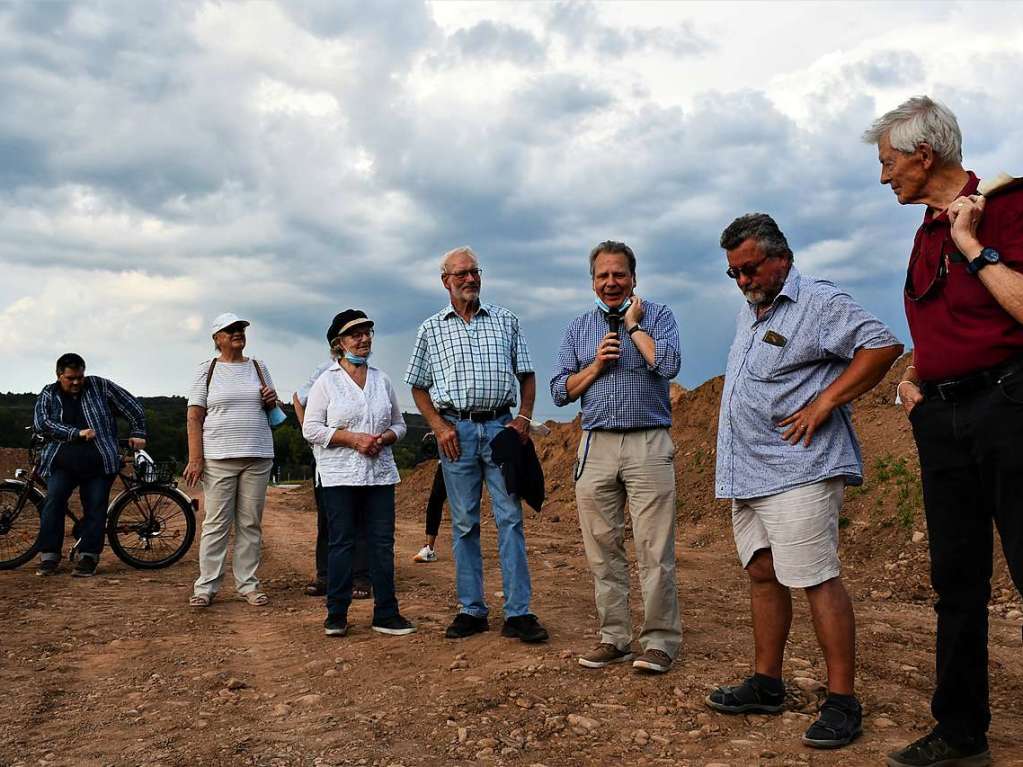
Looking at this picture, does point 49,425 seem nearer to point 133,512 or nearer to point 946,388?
point 133,512

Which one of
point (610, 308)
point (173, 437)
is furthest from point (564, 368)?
point (173, 437)

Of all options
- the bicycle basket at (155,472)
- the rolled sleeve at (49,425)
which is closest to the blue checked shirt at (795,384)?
the rolled sleeve at (49,425)

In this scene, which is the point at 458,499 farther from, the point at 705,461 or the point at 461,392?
the point at 705,461

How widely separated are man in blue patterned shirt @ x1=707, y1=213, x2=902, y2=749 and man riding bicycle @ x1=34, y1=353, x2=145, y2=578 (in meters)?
7.11

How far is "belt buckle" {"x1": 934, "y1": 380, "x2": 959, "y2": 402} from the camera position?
10.3 ft

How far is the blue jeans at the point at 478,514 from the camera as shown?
5.42m

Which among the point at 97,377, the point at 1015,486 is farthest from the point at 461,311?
the point at 97,377

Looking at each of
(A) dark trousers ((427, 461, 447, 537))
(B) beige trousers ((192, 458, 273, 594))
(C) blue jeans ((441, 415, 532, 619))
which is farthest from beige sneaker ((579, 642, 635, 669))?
(A) dark trousers ((427, 461, 447, 537))

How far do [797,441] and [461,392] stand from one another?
2.30m

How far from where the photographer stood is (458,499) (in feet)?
18.0

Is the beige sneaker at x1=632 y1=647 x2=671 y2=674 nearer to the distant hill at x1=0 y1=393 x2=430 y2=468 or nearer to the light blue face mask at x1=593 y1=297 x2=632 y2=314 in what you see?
the light blue face mask at x1=593 y1=297 x2=632 y2=314

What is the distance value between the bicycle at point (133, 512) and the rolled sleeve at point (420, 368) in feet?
15.2

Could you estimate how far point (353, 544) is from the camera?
593 centimetres

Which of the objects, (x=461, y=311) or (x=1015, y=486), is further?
(x=461, y=311)
